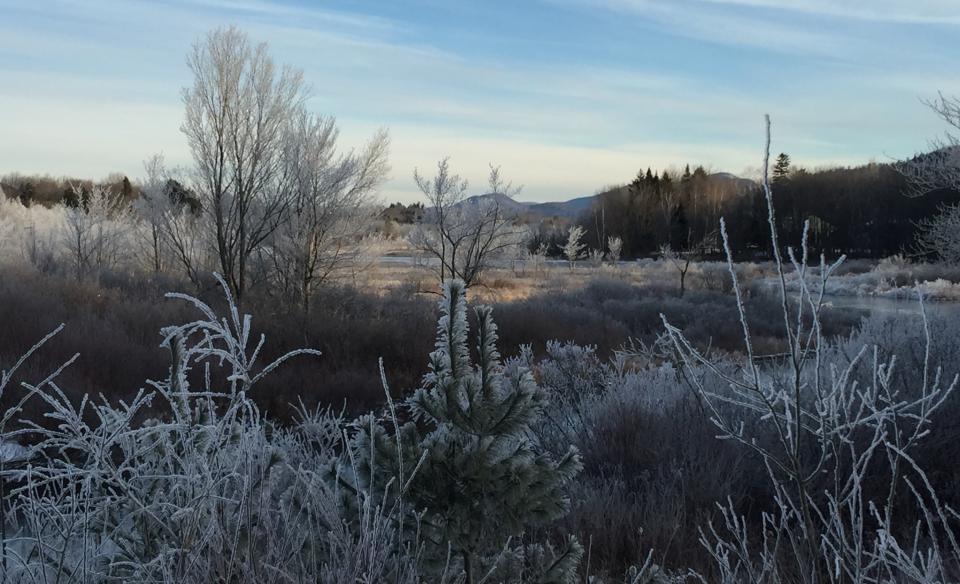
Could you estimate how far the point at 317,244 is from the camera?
18.5 metres

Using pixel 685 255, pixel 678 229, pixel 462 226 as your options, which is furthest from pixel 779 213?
pixel 462 226

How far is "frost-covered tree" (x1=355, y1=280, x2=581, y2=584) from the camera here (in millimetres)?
2014

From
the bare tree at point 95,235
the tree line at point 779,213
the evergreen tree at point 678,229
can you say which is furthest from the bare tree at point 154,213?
the evergreen tree at point 678,229

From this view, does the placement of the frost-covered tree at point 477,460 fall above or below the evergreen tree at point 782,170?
below

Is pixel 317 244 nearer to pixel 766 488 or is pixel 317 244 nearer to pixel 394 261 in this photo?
pixel 766 488

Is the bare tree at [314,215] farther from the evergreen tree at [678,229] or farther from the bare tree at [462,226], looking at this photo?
the evergreen tree at [678,229]

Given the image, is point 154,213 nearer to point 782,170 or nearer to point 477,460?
point 477,460

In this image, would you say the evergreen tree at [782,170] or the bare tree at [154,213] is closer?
the bare tree at [154,213]

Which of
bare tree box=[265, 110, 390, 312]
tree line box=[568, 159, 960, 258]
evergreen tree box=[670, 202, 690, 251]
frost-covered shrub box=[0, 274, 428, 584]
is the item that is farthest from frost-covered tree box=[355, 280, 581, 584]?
evergreen tree box=[670, 202, 690, 251]

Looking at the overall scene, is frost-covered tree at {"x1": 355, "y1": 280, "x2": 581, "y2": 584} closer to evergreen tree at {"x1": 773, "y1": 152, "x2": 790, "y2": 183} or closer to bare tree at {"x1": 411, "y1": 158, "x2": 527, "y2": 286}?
bare tree at {"x1": 411, "y1": 158, "x2": 527, "y2": 286}

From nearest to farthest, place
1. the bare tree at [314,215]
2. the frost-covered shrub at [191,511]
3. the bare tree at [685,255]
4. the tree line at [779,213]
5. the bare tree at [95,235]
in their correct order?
the frost-covered shrub at [191,511] < the bare tree at [314,215] < the bare tree at [95,235] < the bare tree at [685,255] < the tree line at [779,213]

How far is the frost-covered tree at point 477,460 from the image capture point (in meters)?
2.01

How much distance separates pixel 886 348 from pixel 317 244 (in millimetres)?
14276

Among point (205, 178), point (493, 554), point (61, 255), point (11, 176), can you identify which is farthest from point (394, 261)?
point (493, 554)
